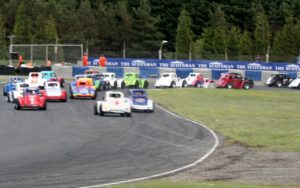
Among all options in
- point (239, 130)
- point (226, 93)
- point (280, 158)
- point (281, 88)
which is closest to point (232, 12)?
point (281, 88)

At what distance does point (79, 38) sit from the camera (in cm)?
10931

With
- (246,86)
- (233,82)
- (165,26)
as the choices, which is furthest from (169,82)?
(165,26)

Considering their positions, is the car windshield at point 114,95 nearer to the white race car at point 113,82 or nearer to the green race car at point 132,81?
the white race car at point 113,82

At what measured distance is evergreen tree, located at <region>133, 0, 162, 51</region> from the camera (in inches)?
4594

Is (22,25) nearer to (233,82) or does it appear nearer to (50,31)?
(50,31)

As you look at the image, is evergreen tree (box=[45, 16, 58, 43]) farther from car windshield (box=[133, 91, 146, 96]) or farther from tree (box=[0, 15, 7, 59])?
car windshield (box=[133, 91, 146, 96])

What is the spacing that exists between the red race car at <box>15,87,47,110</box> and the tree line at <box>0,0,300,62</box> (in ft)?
164

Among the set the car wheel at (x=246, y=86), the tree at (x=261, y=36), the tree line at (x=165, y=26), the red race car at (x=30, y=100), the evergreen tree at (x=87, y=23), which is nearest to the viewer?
the red race car at (x=30, y=100)

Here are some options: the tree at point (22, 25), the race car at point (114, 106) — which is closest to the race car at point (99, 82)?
the race car at point (114, 106)

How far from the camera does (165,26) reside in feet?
419

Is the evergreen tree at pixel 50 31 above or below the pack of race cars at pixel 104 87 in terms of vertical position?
above

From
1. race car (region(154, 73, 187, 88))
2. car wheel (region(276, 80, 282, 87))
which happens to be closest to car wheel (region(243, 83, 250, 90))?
race car (region(154, 73, 187, 88))

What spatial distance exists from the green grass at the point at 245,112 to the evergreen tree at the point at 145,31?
5855 centimetres

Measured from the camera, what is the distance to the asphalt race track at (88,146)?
57.2 ft
